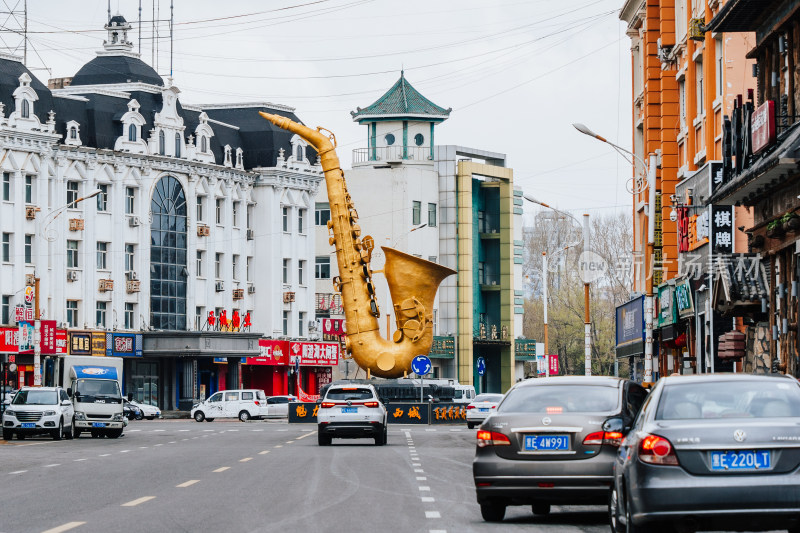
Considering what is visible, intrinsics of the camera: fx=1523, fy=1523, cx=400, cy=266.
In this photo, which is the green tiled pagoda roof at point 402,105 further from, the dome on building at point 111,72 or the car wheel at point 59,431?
the car wheel at point 59,431

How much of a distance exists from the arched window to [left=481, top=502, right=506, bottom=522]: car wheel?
2555 inches

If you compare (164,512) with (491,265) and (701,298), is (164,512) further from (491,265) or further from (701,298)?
(491,265)

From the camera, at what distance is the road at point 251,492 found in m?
16.0

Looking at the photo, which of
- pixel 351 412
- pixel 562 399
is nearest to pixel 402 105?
pixel 351 412

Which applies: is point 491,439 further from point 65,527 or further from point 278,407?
point 278,407

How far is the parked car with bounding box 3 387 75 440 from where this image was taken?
143 feet

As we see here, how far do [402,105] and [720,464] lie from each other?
293ft

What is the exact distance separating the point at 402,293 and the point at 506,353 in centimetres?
4130

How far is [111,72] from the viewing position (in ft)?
265

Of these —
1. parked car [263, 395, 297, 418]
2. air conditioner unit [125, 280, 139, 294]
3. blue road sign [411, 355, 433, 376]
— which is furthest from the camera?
air conditioner unit [125, 280, 139, 294]

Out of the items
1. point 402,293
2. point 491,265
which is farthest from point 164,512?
point 491,265

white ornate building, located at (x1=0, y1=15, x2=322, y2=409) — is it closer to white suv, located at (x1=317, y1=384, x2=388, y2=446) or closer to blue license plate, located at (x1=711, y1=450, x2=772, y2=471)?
white suv, located at (x1=317, y1=384, x2=388, y2=446)

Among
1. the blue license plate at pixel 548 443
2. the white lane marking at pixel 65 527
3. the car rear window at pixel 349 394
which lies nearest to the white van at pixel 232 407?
the car rear window at pixel 349 394

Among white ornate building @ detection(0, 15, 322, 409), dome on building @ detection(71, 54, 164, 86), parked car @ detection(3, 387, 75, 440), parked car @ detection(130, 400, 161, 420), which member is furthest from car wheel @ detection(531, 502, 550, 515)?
dome on building @ detection(71, 54, 164, 86)
